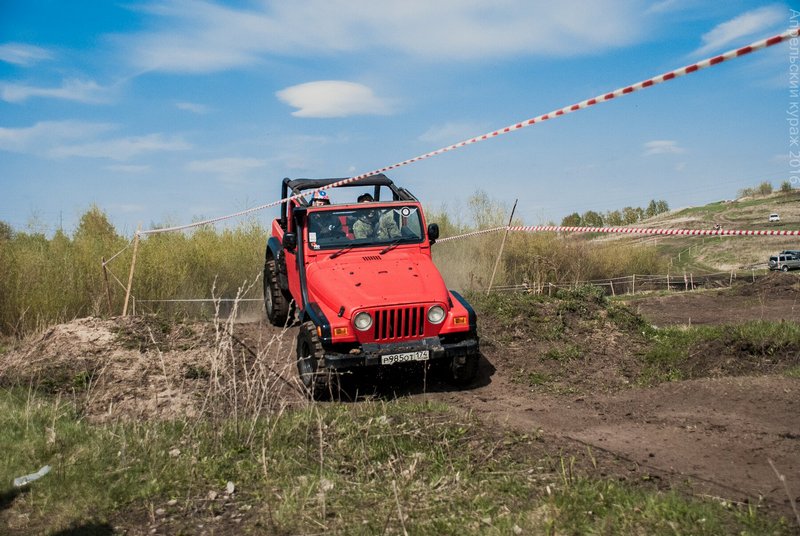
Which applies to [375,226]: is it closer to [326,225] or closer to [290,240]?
[326,225]

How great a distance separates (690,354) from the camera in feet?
31.0

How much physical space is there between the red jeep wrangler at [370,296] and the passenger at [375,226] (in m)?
0.01

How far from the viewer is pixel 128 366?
926 cm

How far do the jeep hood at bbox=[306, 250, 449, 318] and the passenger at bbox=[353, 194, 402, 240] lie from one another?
0.28 meters

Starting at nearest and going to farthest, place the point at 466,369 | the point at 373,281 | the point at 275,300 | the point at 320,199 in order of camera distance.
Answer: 1. the point at 373,281
2. the point at 466,369
3. the point at 320,199
4. the point at 275,300

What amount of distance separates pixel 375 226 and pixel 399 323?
173cm

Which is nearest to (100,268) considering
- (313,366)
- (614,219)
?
(313,366)

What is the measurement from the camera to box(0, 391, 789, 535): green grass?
13.6 ft

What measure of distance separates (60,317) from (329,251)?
7682mm

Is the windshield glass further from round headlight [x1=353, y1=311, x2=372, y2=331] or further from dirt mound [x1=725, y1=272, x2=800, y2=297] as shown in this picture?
dirt mound [x1=725, y1=272, x2=800, y2=297]

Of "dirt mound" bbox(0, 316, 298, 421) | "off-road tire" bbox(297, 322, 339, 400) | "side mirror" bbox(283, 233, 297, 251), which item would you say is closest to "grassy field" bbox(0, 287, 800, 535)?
"dirt mound" bbox(0, 316, 298, 421)

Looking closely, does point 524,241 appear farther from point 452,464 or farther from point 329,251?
point 452,464

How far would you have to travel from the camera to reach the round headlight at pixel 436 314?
8281mm

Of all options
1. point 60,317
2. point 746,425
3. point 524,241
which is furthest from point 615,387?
point 524,241
